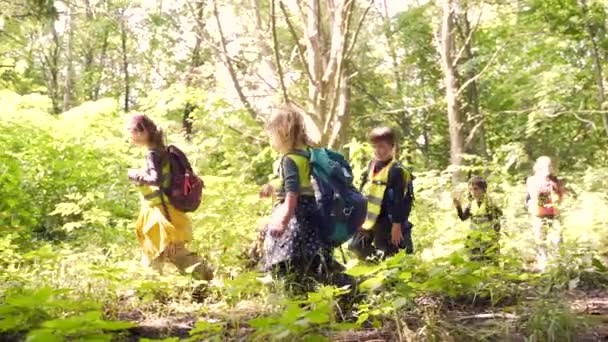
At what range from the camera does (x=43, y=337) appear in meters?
2.45

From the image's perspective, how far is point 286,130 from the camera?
13.1 ft

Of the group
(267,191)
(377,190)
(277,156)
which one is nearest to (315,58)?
(277,156)

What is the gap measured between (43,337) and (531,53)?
Result: 17.4 m

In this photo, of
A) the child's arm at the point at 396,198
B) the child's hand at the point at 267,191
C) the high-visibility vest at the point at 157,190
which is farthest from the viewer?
the high-visibility vest at the point at 157,190

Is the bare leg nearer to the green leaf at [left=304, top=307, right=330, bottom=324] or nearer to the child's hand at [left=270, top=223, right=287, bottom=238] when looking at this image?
the child's hand at [left=270, top=223, right=287, bottom=238]

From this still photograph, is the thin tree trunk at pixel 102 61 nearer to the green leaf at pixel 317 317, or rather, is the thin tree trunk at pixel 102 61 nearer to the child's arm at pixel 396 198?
the child's arm at pixel 396 198

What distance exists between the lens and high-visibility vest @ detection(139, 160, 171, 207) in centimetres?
495

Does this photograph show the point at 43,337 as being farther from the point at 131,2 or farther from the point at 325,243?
the point at 131,2

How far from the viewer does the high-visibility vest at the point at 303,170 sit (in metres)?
3.95

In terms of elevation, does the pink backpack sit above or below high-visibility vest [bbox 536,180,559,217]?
above

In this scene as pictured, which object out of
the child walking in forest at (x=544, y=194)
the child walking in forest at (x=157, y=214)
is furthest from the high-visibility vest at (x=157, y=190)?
the child walking in forest at (x=544, y=194)

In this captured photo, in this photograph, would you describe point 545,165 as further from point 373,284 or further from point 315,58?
point 373,284

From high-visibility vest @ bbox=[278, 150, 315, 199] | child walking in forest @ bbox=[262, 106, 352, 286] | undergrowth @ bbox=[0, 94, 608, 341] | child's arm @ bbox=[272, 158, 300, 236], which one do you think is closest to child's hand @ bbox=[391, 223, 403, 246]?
undergrowth @ bbox=[0, 94, 608, 341]

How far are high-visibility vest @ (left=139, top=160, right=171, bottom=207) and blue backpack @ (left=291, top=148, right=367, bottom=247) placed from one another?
1438 mm
